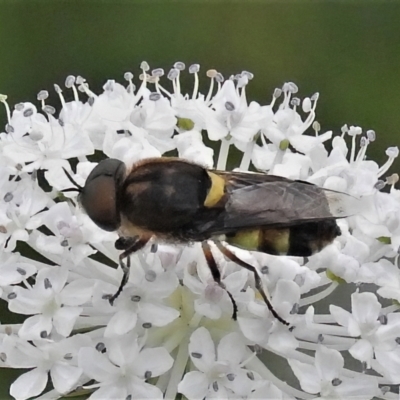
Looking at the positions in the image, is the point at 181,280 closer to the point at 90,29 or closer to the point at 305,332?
the point at 305,332

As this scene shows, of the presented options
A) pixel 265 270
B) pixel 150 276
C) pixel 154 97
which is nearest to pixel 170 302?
pixel 150 276

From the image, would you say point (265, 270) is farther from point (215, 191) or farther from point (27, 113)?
point (27, 113)

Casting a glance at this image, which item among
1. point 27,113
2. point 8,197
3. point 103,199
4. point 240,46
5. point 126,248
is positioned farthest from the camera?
point 240,46

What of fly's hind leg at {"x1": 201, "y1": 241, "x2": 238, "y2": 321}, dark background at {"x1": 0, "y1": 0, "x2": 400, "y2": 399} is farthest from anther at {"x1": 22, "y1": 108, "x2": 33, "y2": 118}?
dark background at {"x1": 0, "y1": 0, "x2": 400, "y2": 399}

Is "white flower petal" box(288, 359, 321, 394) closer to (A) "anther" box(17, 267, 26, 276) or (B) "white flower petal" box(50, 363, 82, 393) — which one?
(B) "white flower petal" box(50, 363, 82, 393)

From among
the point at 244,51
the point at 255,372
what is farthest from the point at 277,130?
the point at 244,51

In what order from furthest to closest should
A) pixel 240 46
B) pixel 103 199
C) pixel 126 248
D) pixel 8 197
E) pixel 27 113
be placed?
1. pixel 240 46
2. pixel 27 113
3. pixel 8 197
4. pixel 126 248
5. pixel 103 199
